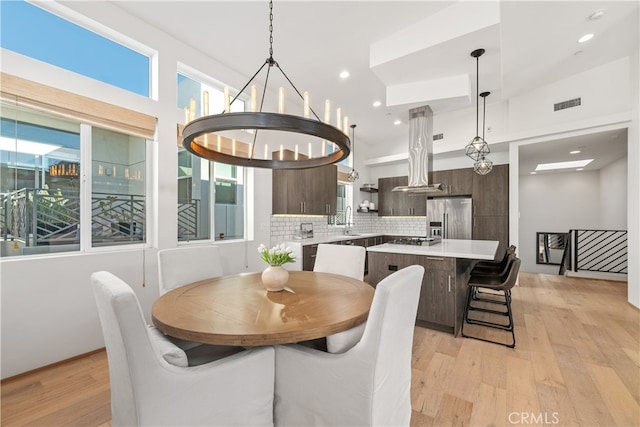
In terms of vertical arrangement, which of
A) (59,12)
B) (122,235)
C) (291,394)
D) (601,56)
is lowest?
(291,394)

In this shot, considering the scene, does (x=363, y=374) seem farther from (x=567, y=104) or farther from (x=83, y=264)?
(x=567, y=104)

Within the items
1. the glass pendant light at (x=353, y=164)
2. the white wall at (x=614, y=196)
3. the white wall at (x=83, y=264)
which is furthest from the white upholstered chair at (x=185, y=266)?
the white wall at (x=614, y=196)

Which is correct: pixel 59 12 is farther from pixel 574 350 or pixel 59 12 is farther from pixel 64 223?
pixel 574 350

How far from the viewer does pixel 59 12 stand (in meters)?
2.33

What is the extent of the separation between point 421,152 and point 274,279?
10.8ft

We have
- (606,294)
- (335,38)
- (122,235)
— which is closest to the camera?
(122,235)

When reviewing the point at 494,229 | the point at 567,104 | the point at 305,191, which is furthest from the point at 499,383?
the point at 567,104

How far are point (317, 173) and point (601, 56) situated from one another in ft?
14.7

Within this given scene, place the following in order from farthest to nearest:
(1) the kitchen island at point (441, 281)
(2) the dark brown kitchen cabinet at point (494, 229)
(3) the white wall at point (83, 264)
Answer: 1. (2) the dark brown kitchen cabinet at point (494, 229)
2. (1) the kitchen island at point (441, 281)
3. (3) the white wall at point (83, 264)

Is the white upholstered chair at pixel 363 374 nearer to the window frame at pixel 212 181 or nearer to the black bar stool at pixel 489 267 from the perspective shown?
the window frame at pixel 212 181

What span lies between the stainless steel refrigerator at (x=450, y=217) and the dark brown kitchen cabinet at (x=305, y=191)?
2.39 meters

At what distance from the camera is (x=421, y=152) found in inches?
162

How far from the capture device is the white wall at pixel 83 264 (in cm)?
205

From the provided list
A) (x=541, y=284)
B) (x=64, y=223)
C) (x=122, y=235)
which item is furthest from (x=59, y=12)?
(x=541, y=284)
